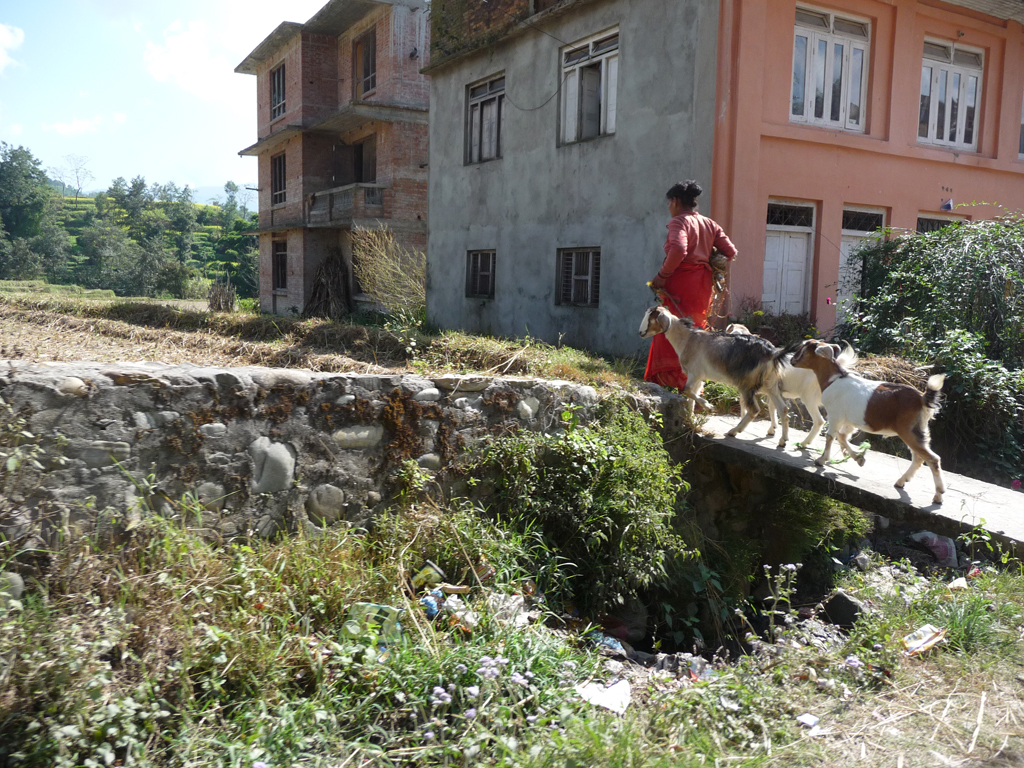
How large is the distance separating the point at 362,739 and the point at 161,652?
0.95 m

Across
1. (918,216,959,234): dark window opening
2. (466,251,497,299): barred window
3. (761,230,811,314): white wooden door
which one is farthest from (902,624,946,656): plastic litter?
(466,251,497,299): barred window

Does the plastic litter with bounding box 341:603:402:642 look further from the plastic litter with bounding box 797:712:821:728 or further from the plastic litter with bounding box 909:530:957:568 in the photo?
the plastic litter with bounding box 909:530:957:568

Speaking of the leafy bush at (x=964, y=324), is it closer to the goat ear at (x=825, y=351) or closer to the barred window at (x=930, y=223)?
the barred window at (x=930, y=223)

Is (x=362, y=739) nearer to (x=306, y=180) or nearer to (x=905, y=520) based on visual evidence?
(x=905, y=520)

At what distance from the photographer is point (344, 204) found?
22.0m

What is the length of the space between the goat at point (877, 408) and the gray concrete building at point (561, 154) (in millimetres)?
4276

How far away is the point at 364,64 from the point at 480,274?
11.7 m

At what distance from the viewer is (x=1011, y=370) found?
8828 mm

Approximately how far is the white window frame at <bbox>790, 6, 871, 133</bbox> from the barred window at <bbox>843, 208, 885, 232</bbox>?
4.06ft

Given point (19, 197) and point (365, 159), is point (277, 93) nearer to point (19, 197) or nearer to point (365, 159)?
point (365, 159)

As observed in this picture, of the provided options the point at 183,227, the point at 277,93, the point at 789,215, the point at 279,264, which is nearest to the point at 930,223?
the point at 789,215

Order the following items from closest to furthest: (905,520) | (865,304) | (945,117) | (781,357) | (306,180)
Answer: (905,520)
(781,357)
(865,304)
(945,117)
(306,180)

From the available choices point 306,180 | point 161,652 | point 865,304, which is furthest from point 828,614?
point 306,180

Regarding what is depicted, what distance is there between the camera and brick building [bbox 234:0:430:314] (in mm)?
21203
